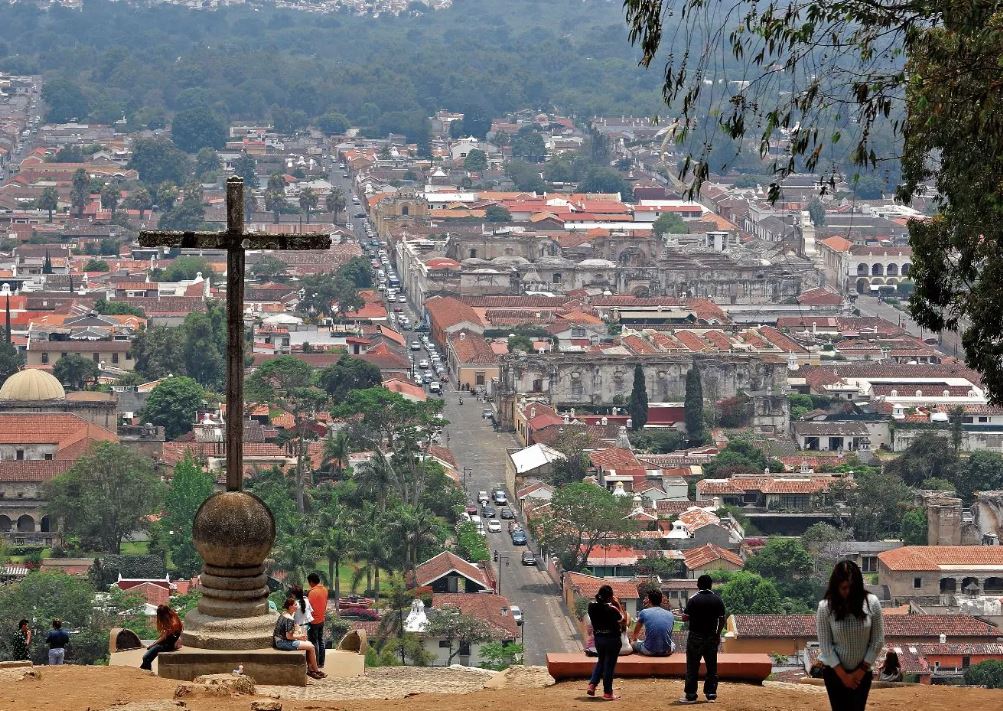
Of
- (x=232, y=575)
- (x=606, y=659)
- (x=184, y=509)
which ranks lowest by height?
(x=184, y=509)

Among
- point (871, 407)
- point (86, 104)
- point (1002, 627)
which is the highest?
point (86, 104)

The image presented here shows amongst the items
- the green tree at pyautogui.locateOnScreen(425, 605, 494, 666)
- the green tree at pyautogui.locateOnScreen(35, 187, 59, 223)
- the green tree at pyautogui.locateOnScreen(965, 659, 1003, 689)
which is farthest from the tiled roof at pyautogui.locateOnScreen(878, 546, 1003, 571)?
the green tree at pyautogui.locateOnScreen(35, 187, 59, 223)

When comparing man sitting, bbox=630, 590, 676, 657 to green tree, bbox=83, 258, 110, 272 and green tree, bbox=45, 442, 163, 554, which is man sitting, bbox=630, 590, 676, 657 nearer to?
green tree, bbox=45, 442, 163, 554

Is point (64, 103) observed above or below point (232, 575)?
above

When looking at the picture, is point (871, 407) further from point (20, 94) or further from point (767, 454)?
point (20, 94)

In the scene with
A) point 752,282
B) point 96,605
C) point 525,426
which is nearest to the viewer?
point 96,605

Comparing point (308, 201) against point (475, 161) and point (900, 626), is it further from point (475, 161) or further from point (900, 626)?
point (900, 626)

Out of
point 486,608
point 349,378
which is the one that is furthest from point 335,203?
point 486,608

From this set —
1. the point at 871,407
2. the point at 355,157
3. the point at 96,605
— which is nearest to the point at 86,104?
the point at 355,157
